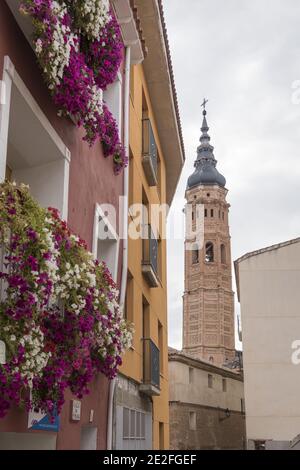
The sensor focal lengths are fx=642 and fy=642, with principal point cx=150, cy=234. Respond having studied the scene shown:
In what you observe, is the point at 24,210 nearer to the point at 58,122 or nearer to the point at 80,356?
the point at 80,356

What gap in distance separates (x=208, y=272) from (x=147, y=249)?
318ft

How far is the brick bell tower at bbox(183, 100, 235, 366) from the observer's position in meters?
106

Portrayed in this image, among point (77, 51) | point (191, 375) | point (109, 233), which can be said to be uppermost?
point (191, 375)

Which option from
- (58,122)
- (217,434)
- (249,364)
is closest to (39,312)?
(58,122)

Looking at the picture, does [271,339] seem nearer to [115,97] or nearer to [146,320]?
[146,320]

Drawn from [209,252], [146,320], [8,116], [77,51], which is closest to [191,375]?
[146,320]

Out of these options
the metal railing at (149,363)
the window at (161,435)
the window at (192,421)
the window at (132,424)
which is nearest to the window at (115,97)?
the metal railing at (149,363)

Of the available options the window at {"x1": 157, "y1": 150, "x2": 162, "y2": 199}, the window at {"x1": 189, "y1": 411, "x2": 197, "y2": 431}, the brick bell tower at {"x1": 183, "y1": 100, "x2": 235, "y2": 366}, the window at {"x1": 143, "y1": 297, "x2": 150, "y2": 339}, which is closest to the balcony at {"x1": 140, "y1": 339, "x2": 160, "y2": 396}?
the window at {"x1": 143, "y1": 297, "x2": 150, "y2": 339}

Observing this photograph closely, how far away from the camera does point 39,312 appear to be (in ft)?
16.4

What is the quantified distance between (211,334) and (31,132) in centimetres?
10089

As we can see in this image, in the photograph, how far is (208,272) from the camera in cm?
10906

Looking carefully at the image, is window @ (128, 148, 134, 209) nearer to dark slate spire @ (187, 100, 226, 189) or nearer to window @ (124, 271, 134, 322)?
window @ (124, 271, 134, 322)

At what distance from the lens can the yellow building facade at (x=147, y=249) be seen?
1141 cm

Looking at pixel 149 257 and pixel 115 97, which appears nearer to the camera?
pixel 115 97
